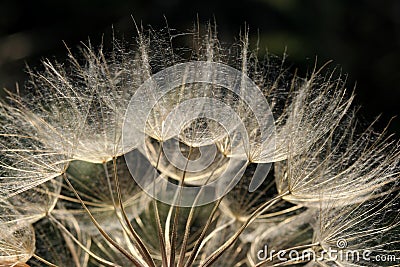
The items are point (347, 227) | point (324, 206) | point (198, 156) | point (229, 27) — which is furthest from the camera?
point (229, 27)

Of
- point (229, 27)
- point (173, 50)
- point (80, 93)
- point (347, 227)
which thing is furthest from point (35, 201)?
point (229, 27)

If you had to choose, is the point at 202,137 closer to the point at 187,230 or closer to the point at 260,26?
the point at 187,230

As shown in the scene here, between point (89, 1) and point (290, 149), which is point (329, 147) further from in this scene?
point (89, 1)

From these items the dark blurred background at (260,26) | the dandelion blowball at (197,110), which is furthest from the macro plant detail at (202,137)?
the dark blurred background at (260,26)

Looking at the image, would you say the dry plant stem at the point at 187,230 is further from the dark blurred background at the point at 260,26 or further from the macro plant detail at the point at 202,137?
the dark blurred background at the point at 260,26

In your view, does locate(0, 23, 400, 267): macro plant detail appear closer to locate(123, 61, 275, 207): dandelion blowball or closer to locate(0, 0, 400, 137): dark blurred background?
locate(123, 61, 275, 207): dandelion blowball

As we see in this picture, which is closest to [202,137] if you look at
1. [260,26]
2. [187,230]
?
[187,230]

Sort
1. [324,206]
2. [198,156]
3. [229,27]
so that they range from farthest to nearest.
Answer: [229,27], [198,156], [324,206]

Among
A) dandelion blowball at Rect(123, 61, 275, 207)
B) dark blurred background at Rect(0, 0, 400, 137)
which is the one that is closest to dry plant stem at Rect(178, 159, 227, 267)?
dandelion blowball at Rect(123, 61, 275, 207)

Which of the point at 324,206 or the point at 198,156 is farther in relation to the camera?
the point at 198,156

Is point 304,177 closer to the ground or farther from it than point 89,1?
closer to the ground
